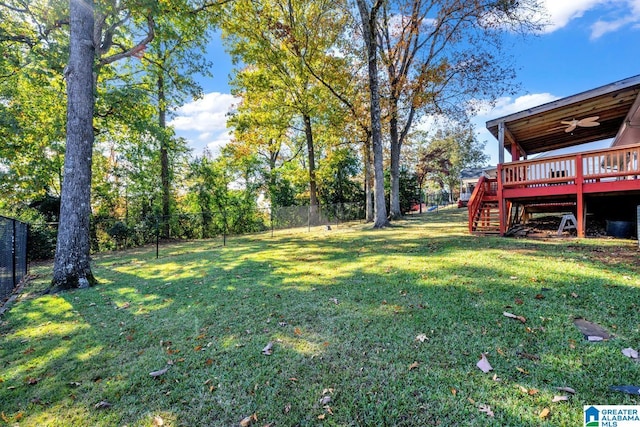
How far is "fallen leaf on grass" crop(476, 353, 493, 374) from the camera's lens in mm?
2225

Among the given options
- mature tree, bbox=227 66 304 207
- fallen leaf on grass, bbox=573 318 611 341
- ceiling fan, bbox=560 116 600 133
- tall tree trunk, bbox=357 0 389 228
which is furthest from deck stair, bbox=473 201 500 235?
mature tree, bbox=227 66 304 207

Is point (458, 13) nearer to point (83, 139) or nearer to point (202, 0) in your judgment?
point (202, 0)

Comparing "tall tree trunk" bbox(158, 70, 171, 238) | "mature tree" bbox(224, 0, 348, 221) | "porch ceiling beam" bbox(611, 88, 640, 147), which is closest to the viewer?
"porch ceiling beam" bbox(611, 88, 640, 147)

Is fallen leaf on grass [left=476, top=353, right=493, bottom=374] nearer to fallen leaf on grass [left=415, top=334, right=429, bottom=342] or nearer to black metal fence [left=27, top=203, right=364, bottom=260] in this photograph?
fallen leaf on grass [left=415, top=334, right=429, bottom=342]

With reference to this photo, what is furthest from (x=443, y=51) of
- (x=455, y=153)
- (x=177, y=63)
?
(x=455, y=153)

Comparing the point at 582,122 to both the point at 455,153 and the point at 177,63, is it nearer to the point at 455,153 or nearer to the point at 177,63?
the point at 177,63

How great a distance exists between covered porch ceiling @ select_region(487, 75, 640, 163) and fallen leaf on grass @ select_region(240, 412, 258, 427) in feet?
31.4

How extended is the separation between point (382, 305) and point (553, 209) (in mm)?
10324

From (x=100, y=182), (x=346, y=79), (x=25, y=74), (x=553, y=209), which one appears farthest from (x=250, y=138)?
(x=553, y=209)

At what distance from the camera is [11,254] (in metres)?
5.82

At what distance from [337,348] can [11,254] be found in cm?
726

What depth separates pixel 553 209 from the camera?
10.3 meters

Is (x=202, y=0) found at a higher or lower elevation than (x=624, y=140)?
higher

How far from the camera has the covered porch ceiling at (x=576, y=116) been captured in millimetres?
7344
